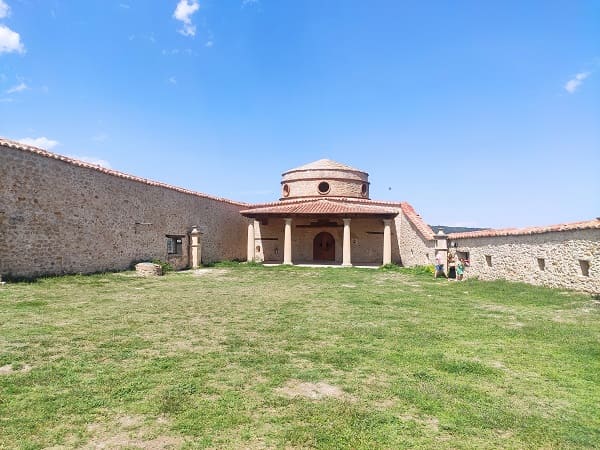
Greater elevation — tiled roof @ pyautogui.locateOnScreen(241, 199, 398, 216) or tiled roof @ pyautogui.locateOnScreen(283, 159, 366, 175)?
tiled roof @ pyautogui.locateOnScreen(283, 159, 366, 175)

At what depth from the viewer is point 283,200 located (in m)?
30.6

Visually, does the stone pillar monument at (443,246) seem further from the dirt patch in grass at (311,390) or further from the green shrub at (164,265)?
the dirt patch in grass at (311,390)

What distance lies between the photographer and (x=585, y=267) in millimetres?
10844

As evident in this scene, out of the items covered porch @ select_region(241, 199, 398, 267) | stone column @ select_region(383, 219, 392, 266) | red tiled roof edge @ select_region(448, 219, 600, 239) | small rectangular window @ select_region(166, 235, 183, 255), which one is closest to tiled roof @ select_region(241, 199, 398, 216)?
covered porch @ select_region(241, 199, 398, 267)

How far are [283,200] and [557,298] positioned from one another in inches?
872

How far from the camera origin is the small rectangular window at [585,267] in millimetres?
10727

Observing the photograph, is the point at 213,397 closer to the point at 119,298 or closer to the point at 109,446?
the point at 109,446

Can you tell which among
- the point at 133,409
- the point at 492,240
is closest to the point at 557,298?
the point at 492,240

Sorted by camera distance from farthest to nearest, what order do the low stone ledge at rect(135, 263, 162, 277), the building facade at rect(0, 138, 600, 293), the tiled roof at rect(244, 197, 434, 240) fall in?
1. the tiled roof at rect(244, 197, 434, 240)
2. the low stone ledge at rect(135, 263, 162, 277)
3. the building facade at rect(0, 138, 600, 293)

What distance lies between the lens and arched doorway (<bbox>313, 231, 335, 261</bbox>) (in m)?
28.2

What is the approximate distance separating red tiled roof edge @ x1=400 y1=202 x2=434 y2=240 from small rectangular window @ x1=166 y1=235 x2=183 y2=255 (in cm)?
1299

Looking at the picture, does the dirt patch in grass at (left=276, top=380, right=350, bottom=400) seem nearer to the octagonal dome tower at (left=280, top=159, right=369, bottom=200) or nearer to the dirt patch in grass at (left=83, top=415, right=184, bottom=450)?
the dirt patch in grass at (left=83, top=415, right=184, bottom=450)

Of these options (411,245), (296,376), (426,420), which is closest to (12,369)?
(296,376)

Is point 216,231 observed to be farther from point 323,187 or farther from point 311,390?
point 311,390
